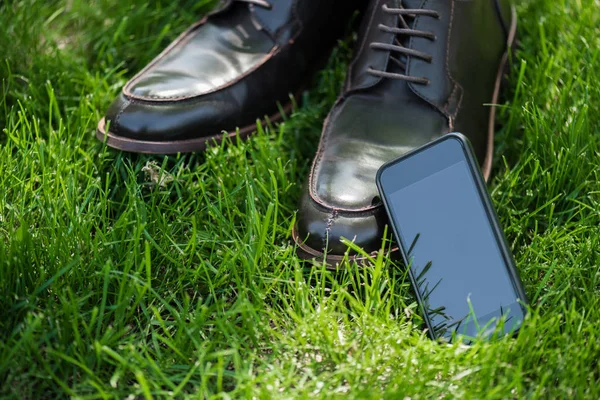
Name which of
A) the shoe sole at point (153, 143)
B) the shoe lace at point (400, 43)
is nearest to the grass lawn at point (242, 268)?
the shoe sole at point (153, 143)

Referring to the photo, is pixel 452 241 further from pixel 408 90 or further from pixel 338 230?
pixel 408 90

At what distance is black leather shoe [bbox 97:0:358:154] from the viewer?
79.7 inches

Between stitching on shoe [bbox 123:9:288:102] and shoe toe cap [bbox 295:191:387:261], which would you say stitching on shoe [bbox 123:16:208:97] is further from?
shoe toe cap [bbox 295:191:387:261]

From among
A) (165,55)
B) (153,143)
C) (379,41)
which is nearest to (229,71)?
(165,55)

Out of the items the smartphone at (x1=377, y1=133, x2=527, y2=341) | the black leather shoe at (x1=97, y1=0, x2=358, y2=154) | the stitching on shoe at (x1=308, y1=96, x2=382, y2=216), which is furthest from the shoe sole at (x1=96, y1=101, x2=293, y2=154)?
the smartphone at (x1=377, y1=133, x2=527, y2=341)

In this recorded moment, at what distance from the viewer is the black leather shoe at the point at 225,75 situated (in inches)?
79.7

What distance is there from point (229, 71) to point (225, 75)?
25 mm

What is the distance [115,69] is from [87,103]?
0.23 m

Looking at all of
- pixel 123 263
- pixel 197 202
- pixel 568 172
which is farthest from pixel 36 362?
pixel 568 172

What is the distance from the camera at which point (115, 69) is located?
2357mm

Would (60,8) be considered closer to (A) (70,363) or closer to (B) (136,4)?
(B) (136,4)

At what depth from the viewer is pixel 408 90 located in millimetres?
2045

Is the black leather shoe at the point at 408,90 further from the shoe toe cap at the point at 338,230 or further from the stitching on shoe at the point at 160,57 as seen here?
the stitching on shoe at the point at 160,57

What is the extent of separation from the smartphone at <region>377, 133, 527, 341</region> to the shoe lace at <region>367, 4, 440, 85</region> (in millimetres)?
357
